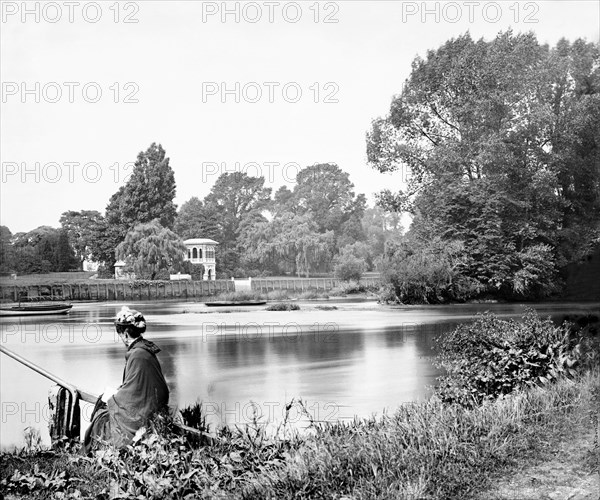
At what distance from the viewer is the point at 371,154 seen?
536 centimetres

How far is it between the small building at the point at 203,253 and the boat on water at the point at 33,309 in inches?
37.1

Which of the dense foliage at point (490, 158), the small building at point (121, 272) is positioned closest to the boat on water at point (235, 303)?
the small building at point (121, 272)

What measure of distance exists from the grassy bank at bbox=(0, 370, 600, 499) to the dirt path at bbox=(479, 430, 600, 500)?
66 millimetres

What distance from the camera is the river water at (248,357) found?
4.70 m

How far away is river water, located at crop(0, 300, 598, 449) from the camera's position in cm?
470

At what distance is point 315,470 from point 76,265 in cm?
217

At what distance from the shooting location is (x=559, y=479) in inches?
166

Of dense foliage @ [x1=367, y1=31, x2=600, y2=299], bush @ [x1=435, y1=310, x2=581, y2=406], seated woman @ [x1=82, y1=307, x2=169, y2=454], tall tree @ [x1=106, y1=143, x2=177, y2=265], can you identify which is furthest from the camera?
dense foliage @ [x1=367, y1=31, x2=600, y2=299]

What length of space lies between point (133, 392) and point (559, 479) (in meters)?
2.61

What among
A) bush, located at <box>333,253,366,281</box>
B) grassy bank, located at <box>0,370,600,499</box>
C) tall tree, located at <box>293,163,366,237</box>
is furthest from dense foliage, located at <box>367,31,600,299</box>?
grassy bank, located at <box>0,370,600,499</box>

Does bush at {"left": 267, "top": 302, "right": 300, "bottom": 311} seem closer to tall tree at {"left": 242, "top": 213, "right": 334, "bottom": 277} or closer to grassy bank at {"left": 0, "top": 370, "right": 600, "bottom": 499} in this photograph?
tall tree at {"left": 242, "top": 213, "right": 334, "bottom": 277}

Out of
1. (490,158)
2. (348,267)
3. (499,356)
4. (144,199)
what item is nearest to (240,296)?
(348,267)

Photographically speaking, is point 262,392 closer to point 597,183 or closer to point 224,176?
point 224,176

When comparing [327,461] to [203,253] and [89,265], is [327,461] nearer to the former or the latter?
[203,253]
